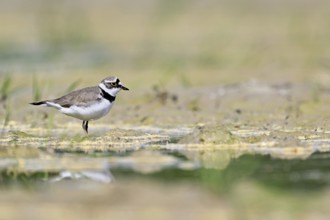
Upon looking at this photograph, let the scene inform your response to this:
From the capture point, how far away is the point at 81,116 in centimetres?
1102

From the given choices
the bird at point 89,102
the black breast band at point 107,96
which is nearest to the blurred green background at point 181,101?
the bird at point 89,102

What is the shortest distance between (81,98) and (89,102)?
158 millimetres

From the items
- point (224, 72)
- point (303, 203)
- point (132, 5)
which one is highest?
point (132, 5)

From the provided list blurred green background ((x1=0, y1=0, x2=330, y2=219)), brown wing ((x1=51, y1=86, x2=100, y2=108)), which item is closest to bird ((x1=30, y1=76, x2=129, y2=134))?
brown wing ((x1=51, y1=86, x2=100, y2=108))

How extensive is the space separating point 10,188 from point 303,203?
6.65 ft

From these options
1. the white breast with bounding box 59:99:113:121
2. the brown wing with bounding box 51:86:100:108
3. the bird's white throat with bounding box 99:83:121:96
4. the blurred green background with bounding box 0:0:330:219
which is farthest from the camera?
the bird's white throat with bounding box 99:83:121:96

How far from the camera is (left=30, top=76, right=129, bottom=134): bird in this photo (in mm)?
10984

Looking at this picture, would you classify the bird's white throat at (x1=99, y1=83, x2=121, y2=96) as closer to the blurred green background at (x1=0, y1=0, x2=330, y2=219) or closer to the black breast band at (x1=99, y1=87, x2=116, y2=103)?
the black breast band at (x1=99, y1=87, x2=116, y2=103)

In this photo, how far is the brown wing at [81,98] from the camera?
11.1m

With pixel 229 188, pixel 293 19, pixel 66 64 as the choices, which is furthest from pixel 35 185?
pixel 293 19

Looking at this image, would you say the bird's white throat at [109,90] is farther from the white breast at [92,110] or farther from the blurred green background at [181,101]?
the blurred green background at [181,101]

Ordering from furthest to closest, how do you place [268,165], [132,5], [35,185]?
[132,5] → [268,165] → [35,185]

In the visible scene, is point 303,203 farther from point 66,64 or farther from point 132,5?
point 132,5

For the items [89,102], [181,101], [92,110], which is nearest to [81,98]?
[89,102]
